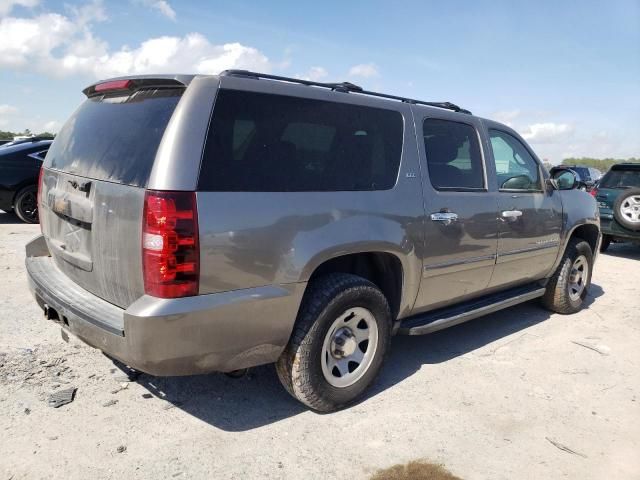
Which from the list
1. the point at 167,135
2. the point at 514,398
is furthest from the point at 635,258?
the point at 167,135

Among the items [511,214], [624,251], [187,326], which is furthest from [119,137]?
[624,251]

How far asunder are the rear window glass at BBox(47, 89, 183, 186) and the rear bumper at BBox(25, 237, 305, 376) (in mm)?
647

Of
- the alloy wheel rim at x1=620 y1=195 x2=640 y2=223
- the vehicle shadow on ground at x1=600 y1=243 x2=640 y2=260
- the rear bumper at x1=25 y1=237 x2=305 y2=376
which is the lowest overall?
the vehicle shadow on ground at x1=600 y1=243 x2=640 y2=260

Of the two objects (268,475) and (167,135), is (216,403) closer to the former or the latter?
(268,475)

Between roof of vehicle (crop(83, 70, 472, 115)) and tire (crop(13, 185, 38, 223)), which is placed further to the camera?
tire (crop(13, 185, 38, 223))

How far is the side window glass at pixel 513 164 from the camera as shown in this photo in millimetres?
4379

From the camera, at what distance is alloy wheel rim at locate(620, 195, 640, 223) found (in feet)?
26.3

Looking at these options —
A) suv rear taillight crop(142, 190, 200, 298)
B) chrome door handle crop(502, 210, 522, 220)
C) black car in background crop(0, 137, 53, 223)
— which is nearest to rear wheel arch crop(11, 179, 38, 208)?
black car in background crop(0, 137, 53, 223)

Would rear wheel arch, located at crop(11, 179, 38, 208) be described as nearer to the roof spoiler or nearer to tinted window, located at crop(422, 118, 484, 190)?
the roof spoiler

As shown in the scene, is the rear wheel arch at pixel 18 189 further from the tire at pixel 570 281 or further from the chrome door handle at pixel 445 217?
the tire at pixel 570 281

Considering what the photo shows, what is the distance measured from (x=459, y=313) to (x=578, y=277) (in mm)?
2362

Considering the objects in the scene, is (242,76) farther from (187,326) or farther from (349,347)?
(349,347)

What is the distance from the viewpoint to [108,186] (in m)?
2.62

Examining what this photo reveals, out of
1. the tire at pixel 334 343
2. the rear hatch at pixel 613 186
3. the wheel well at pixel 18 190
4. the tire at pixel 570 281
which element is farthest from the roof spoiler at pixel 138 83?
the rear hatch at pixel 613 186
